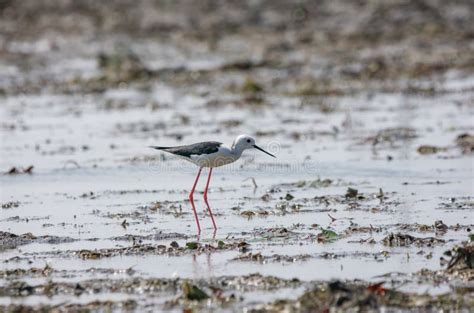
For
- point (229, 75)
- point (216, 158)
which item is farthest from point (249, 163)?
point (229, 75)

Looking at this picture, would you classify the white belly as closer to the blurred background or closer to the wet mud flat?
the wet mud flat

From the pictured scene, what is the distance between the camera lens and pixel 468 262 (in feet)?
29.7

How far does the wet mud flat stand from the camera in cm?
903

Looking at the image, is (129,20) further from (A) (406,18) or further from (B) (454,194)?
(B) (454,194)

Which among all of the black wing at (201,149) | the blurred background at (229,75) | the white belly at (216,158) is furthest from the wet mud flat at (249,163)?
the black wing at (201,149)

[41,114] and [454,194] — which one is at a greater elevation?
[41,114]

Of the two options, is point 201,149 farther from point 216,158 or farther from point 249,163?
point 249,163

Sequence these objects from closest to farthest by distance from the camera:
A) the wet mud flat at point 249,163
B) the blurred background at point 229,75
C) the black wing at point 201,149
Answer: the wet mud flat at point 249,163 < the black wing at point 201,149 < the blurred background at point 229,75

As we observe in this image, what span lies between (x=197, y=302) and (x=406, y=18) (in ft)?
78.7

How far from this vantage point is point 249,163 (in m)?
15.3

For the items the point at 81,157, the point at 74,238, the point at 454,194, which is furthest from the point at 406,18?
the point at 74,238

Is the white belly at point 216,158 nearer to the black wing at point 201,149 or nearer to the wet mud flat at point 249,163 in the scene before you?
the black wing at point 201,149

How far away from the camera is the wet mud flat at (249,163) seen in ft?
29.6

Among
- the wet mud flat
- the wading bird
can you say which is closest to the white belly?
the wading bird
